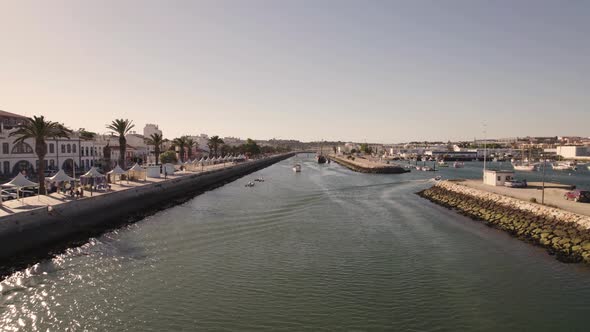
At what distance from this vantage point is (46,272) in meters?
25.2

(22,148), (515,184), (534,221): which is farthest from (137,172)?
(515,184)

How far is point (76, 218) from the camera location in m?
37.1

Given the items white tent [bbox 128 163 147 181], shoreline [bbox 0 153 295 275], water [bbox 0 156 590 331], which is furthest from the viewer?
white tent [bbox 128 163 147 181]

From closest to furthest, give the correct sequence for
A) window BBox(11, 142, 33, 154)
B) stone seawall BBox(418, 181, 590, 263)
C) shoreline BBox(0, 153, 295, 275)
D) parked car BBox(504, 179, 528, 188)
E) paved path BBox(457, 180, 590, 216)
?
shoreline BBox(0, 153, 295, 275)
stone seawall BBox(418, 181, 590, 263)
paved path BBox(457, 180, 590, 216)
parked car BBox(504, 179, 528, 188)
window BBox(11, 142, 33, 154)

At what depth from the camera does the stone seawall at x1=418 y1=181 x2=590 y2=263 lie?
1198 inches

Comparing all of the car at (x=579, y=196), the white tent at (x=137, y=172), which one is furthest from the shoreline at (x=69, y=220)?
the car at (x=579, y=196)

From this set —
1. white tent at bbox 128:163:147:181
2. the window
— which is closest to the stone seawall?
white tent at bbox 128:163:147:181

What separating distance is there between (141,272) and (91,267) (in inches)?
159

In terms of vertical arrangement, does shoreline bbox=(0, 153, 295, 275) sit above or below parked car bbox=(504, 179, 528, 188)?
below

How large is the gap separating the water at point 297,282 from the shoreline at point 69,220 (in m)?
2.53

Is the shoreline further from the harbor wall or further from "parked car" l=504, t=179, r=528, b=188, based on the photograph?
"parked car" l=504, t=179, r=528, b=188

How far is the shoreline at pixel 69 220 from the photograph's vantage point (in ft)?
93.8

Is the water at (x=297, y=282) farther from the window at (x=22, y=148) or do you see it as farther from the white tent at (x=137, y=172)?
the window at (x=22, y=148)

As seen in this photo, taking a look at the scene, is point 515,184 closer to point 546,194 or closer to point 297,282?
point 546,194
